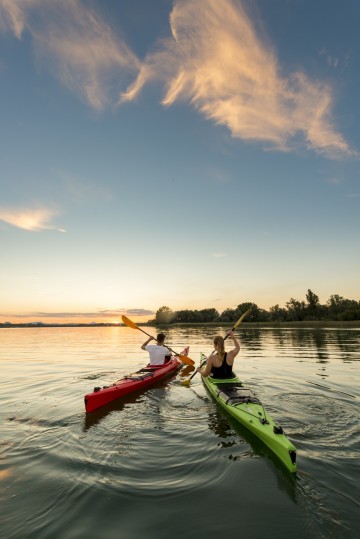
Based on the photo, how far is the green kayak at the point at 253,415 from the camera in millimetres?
5254

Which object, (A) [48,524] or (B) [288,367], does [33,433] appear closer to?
(A) [48,524]

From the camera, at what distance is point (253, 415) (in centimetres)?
692

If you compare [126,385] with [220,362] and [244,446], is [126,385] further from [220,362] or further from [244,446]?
[244,446]

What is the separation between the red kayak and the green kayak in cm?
261

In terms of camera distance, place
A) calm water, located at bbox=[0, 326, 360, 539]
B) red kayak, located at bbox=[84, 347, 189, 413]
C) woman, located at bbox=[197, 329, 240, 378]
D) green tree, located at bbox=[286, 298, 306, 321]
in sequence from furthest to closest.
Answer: green tree, located at bbox=[286, 298, 306, 321] → woman, located at bbox=[197, 329, 240, 378] → red kayak, located at bbox=[84, 347, 189, 413] → calm water, located at bbox=[0, 326, 360, 539]

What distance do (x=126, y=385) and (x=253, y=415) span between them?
5.01 meters

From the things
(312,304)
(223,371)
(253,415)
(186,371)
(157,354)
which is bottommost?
(186,371)

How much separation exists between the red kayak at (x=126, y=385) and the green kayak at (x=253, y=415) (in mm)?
2606

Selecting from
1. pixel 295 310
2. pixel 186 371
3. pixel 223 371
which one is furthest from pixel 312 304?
pixel 223 371

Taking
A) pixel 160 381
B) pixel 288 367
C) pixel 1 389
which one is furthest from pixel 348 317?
pixel 1 389

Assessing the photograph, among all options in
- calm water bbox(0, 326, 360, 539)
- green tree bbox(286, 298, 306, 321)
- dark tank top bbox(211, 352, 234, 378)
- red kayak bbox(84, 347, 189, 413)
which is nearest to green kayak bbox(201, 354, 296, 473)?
dark tank top bbox(211, 352, 234, 378)

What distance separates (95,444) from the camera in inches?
256

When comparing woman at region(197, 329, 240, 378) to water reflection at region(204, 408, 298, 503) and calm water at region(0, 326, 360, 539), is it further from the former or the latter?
water reflection at region(204, 408, 298, 503)

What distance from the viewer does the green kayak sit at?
→ 5.25 metres
